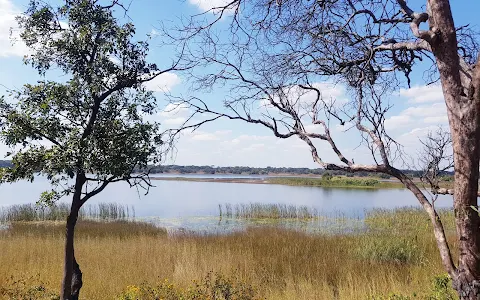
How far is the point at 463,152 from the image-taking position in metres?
2.79

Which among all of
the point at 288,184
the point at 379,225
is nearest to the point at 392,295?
the point at 379,225

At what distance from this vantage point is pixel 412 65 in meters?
4.54

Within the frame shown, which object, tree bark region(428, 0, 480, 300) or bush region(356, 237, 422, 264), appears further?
bush region(356, 237, 422, 264)

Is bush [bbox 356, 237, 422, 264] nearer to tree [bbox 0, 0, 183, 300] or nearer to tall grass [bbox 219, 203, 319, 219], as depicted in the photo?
tree [bbox 0, 0, 183, 300]

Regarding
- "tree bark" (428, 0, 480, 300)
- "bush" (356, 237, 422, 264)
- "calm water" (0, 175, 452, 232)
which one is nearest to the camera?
"tree bark" (428, 0, 480, 300)

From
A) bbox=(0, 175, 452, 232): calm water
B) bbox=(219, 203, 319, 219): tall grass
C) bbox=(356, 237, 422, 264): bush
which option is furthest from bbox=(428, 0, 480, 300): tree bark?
bbox=(219, 203, 319, 219): tall grass

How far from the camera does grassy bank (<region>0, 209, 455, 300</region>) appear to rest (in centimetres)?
683

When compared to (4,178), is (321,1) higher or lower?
higher

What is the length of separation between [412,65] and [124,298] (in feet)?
13.3

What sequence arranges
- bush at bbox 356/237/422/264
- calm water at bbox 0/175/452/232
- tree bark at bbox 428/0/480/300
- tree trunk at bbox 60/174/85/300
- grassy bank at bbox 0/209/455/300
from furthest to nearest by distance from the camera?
calm water at bbox 0/175/452/232 → bush at bbox 356/237/422/264 → grassy bank at bbox 0/209/455/300 → tree trunk at bbox 60/174/85/300 → tree bark at bbox 428/0/480/300

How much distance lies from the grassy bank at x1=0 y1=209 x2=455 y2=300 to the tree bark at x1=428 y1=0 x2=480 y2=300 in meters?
3.15

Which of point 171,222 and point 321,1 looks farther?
point 171,222

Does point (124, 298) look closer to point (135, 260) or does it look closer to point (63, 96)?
point (63, 96)

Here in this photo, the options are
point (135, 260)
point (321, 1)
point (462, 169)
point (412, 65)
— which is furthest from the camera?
point (135, 260)
